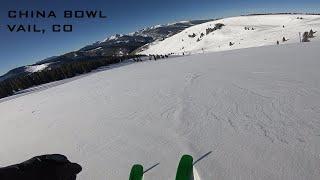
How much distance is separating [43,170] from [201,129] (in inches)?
141

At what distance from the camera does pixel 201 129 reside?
5.67 meters

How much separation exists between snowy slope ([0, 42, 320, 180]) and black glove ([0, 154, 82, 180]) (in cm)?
165

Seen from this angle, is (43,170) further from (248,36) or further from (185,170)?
(248,36)

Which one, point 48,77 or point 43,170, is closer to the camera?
point 43,170

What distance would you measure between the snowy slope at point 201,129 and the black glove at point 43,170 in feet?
5.42

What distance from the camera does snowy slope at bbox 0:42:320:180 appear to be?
407cm

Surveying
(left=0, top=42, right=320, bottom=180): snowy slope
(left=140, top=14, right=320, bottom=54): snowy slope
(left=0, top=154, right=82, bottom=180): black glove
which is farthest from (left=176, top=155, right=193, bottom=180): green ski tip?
(left=140, top=14, right=320, bottom=54): snowy slope

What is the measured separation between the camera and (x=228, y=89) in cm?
867

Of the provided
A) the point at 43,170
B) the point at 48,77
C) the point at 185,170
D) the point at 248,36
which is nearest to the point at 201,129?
the point at 185,170

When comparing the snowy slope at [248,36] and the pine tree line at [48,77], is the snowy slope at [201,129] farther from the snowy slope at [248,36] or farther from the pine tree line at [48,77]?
the pine tree line at [48,77]

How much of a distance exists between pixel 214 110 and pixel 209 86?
2.84 meters

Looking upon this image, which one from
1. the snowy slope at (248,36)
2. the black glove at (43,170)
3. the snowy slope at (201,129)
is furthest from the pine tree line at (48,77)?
the black glove at (43,170)

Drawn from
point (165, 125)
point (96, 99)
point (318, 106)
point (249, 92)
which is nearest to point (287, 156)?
point (318, 106)

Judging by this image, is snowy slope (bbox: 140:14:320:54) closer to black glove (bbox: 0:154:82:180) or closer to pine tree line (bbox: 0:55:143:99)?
pine tree line (bbox: 0:55:143:99)
